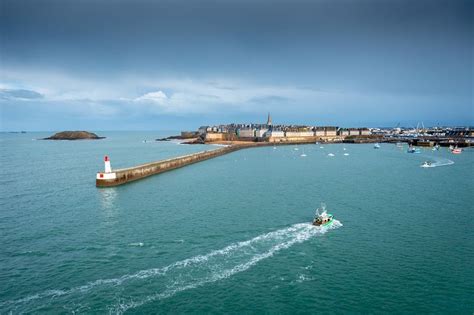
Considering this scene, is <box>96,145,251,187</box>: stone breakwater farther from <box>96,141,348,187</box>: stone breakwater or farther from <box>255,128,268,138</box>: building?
<box>255,128,268,138</box>: building

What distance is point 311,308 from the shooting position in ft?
47.6

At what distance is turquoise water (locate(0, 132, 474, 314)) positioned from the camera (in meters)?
15.1

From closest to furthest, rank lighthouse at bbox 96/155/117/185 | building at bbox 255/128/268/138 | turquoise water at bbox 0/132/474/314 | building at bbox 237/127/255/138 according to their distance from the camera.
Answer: turquoise water at bbox 0/132/474/314 < lighthouse at bbox 96/155/117/185 < building at bbox 255/128/268/138 < building at bbox 237/127/255/138

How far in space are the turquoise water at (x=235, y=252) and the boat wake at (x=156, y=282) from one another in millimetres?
59

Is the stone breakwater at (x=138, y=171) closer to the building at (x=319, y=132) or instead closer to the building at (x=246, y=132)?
the building at (x=246, y=132)

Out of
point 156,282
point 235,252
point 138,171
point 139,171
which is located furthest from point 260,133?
point 156,282

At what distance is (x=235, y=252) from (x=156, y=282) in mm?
5342

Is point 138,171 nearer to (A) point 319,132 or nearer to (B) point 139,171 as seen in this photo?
(B) point 139,171

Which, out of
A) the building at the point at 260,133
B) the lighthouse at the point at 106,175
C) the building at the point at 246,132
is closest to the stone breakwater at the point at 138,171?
the lighthouse at the point at 106,175

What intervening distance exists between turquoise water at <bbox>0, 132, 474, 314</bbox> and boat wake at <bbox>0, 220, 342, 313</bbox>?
0.06 m

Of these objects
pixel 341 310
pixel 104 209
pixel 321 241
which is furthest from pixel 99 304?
pixel 104 209

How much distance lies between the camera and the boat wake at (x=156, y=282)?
48.3ft

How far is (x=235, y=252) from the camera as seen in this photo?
20.2 meters

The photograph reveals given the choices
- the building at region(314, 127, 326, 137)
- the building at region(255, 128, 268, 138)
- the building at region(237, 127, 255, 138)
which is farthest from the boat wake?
the building at region(314, 127, 326, 137)
